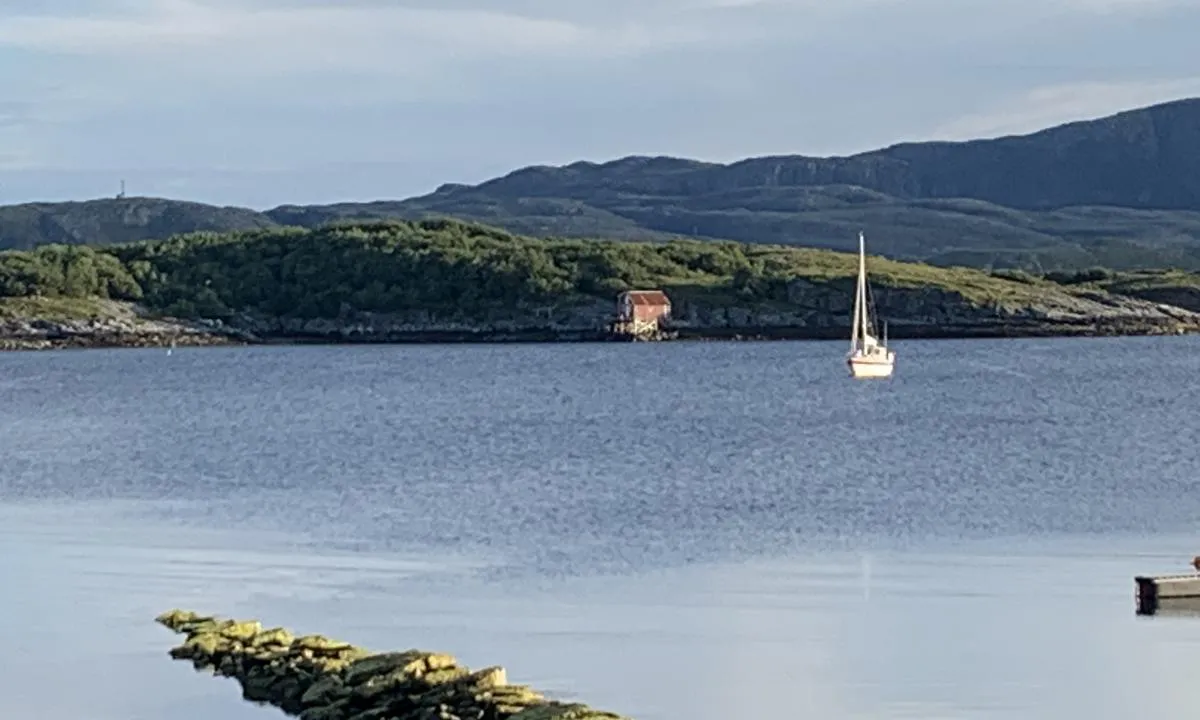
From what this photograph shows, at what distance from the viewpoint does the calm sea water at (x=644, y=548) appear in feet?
72.1

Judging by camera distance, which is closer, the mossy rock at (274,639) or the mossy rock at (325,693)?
the mossy rock at (325,693)

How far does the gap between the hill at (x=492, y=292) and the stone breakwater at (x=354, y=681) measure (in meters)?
131

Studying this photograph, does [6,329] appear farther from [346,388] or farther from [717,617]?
[717,617]

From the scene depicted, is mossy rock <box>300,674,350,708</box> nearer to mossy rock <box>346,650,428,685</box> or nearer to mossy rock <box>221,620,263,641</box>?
mossy rock <box>346,650,428,685</box>

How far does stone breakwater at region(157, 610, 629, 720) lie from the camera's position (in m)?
19.0

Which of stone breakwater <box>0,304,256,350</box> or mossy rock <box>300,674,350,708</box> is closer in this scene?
mossy rock <box>300,674,350,708</box>

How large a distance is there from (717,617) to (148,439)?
37.6m

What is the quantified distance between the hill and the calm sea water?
8142 cm

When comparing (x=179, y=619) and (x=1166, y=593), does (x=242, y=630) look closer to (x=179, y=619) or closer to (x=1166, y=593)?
(x=179, y=619)

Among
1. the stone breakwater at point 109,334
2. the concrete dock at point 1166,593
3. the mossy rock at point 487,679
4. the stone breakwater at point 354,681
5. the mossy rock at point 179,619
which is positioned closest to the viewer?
the stone breakwater at point 354,681

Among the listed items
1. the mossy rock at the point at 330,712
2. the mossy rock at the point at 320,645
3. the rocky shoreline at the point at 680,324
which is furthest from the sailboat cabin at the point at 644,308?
the mossy rock at the point at 330,712

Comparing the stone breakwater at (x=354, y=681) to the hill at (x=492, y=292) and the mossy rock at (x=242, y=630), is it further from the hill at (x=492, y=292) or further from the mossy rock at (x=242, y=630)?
the hill at (x=492, y=292)

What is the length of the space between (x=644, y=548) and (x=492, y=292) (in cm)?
13376

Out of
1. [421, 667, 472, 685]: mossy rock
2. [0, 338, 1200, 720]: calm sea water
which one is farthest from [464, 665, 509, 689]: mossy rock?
[0, 338, 1200, 720]: calm sea water
